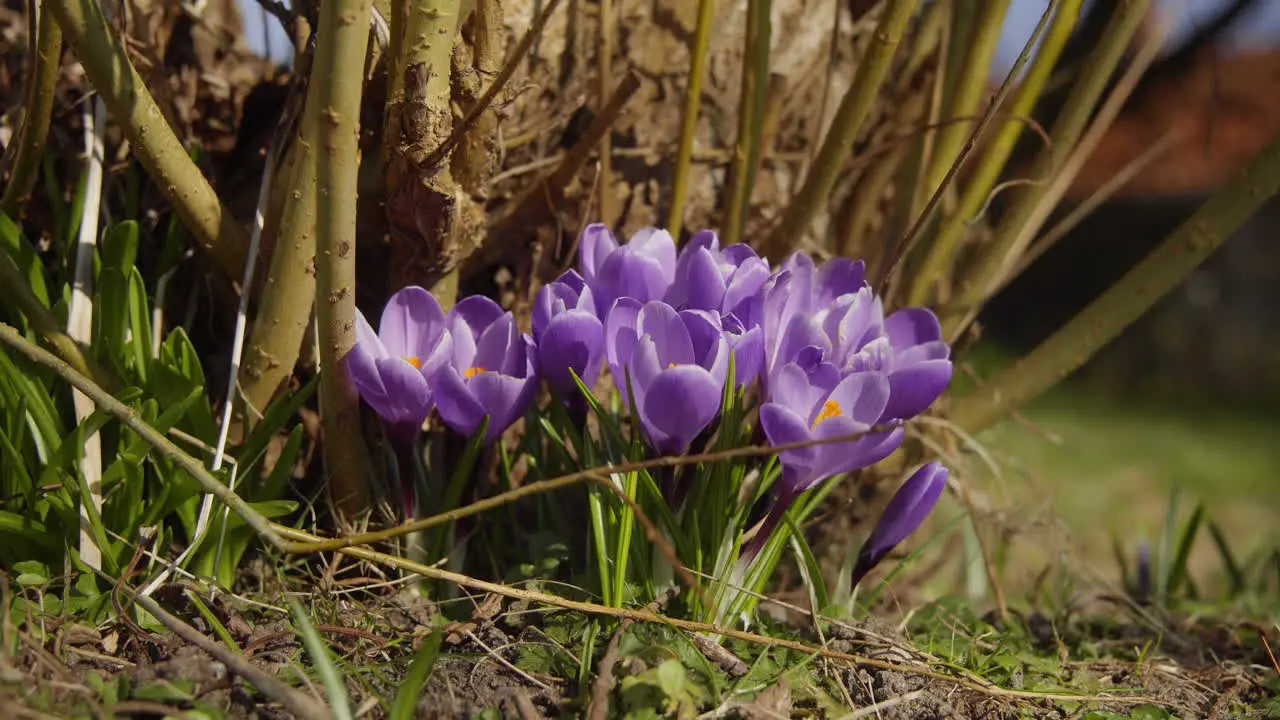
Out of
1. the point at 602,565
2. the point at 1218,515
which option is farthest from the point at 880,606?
the point at 1218,515

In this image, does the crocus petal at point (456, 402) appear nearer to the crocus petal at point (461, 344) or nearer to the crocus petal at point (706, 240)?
the crocus petal at point (461, 344)

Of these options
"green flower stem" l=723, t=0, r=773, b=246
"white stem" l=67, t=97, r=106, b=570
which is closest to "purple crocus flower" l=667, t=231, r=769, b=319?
"green flower stem" l=723, t=0, r=773, b=246

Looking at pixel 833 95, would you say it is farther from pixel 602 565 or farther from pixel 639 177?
pixel 602 565

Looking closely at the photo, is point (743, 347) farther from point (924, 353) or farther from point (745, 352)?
point (924, 353)

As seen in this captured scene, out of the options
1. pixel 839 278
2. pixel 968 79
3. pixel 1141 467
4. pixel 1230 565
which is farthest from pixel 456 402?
pixel 1141 467

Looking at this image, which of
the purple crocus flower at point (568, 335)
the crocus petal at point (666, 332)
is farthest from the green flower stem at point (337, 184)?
the crocus petal at point (666, 332)

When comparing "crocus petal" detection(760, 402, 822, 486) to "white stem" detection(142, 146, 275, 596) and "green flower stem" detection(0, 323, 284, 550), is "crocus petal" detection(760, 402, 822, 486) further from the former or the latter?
"white stem" detection(142, 146, 275, 596)
